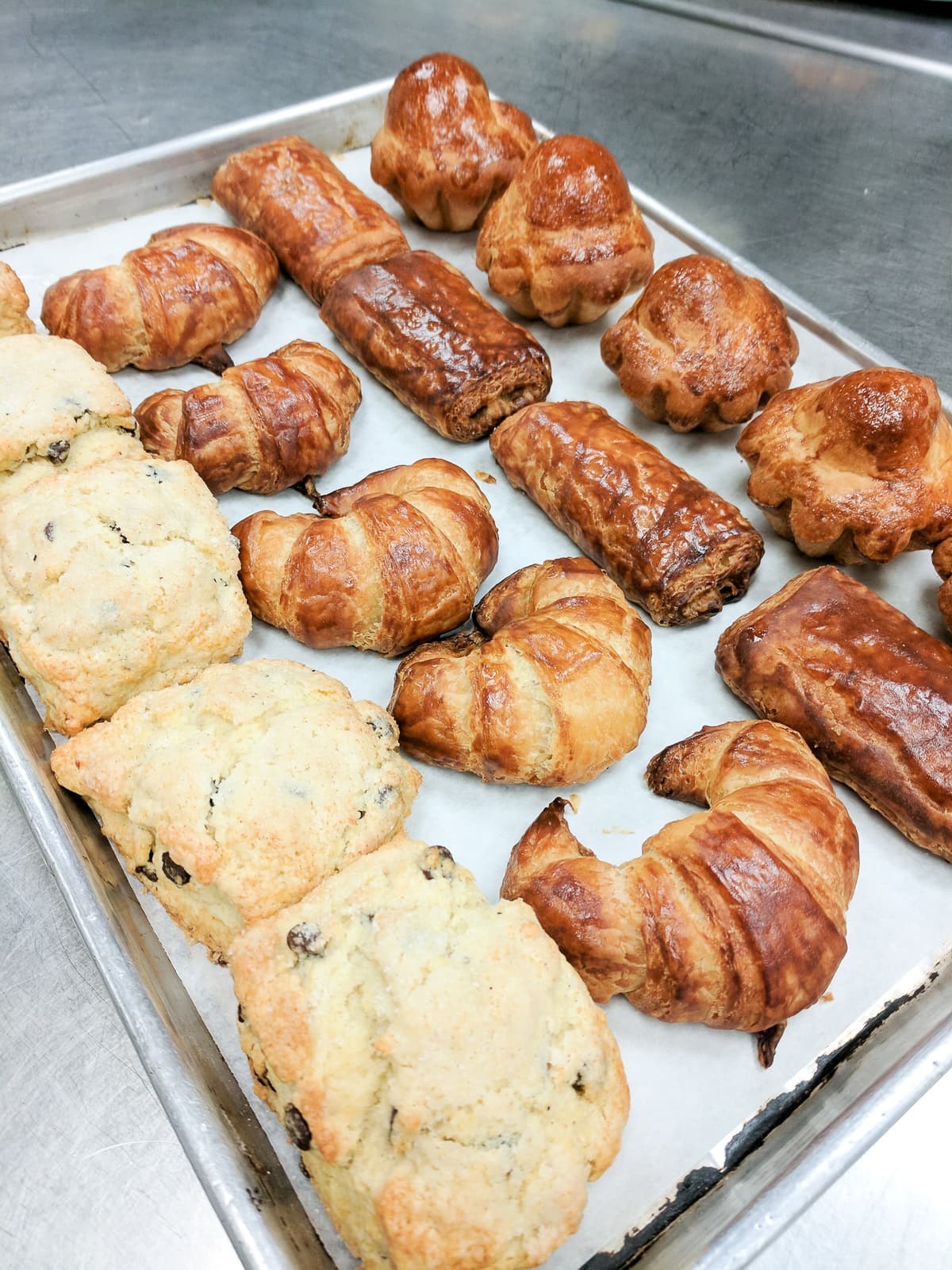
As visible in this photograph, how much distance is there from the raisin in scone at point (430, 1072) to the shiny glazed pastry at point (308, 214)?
2216 mm

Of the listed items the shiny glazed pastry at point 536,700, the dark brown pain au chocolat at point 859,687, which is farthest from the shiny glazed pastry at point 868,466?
the shiny glazed pastry at point 536,700

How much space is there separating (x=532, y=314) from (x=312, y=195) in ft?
2.75

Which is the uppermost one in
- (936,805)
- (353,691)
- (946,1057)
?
(936,805)

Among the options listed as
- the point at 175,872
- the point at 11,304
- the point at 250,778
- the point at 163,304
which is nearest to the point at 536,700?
the point at 250,778

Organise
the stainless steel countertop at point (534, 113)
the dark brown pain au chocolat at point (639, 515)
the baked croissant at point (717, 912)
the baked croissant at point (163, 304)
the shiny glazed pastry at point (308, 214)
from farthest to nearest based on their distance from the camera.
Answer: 1. the shiny glazed pastry at point (308, 214)
2. the baked croissant at point (163, 304)
3. the dark brown pain au chocolat at point (639, 515)
4. the stainless steel countertop at point (534, 113)
5. the baked croissant at point (717, 912)

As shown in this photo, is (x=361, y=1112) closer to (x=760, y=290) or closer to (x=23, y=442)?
(x=23, y=442)

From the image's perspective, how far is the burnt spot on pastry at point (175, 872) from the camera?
5.62 feet

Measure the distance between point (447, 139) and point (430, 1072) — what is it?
288 centimetres

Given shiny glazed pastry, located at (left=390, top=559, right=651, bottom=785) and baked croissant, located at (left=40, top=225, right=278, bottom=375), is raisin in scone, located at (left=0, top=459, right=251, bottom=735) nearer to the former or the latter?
shiny glazed pastry, located at (left=390, top=559, right=651, bottom=785)

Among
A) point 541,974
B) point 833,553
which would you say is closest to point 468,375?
point 833,553

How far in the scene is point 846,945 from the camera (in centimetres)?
184

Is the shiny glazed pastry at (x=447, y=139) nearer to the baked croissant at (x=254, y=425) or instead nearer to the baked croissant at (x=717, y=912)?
the baked croissant at (x=254, y=425)

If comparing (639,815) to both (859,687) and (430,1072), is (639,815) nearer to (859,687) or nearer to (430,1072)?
(859,687)

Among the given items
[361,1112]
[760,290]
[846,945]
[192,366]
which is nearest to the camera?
[361,1112]
